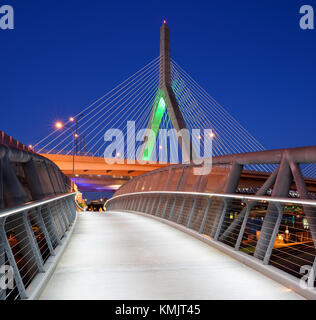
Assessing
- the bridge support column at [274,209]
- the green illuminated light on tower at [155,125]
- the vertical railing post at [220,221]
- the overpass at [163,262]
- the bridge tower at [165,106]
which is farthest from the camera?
the green illuminated light on tower at [155,125]

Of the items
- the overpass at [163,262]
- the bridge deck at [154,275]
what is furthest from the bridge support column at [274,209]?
the bridge deck at [154,275]

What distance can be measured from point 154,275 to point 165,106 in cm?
3340

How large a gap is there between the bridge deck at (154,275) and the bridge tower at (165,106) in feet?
87.4

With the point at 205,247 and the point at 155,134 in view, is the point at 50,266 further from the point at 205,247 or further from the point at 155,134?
the point at 155,134

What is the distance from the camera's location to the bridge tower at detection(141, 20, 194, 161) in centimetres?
3272

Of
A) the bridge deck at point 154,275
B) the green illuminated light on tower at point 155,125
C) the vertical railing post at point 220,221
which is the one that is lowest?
the bridge deck at point 154,275

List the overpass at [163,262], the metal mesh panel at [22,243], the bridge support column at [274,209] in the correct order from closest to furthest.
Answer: the overpass at [163,262] → the metal mesh panel at [22,243] → the bridge support column at [274,209]

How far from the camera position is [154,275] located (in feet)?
14.0

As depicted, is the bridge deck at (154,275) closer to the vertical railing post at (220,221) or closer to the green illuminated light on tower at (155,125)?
the vertical railing post at (220,221)

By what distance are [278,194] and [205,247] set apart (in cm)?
218

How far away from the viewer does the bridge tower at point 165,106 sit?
32.7 meters

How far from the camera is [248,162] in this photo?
5738mm

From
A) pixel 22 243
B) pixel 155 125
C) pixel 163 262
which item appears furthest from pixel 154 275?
pixel 155 125
